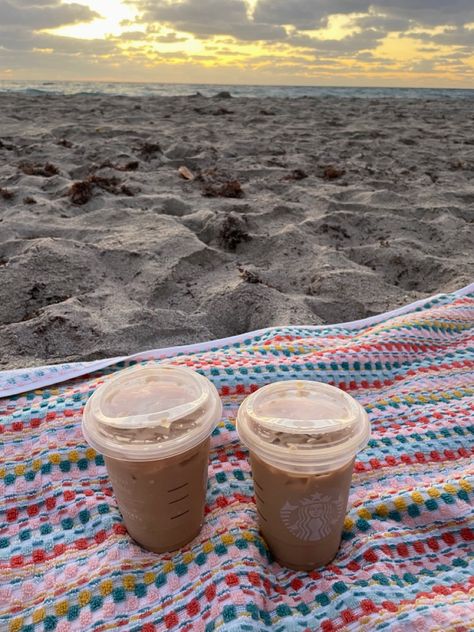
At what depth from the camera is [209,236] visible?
132 inches

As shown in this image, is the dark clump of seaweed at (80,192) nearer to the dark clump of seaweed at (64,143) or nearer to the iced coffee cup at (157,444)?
the dark clump of seaweed at (64,143)

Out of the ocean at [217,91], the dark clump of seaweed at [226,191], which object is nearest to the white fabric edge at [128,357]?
the dark clump of seaweed at [226,191]

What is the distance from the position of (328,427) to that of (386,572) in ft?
1.42

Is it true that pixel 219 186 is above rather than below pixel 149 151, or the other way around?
below

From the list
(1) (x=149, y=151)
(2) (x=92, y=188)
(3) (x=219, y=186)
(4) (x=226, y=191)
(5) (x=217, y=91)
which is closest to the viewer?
(2) (x=92, y=188)

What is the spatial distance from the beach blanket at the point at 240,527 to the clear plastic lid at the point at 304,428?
336 millimetres

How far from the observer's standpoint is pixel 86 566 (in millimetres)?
1205

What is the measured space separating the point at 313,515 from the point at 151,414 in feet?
1.34

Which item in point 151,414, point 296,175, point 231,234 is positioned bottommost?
point 231,234

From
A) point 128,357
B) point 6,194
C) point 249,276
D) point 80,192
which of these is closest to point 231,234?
point 249,276

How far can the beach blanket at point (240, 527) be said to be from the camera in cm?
109

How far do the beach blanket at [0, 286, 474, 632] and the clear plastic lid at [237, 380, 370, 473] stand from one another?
0.34 meters

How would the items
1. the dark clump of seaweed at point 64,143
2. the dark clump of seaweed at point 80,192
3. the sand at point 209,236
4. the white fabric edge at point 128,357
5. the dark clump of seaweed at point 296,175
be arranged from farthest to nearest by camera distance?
the dark clump of seaweed at point 64,143, the dark clump of seaweed at point 296,175, the dark clump of seaweed at point 80,192, the sand at point 209,236, the white fabric edge at point 128,357

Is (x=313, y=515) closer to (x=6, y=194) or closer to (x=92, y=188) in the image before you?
(x=92, y=188)
